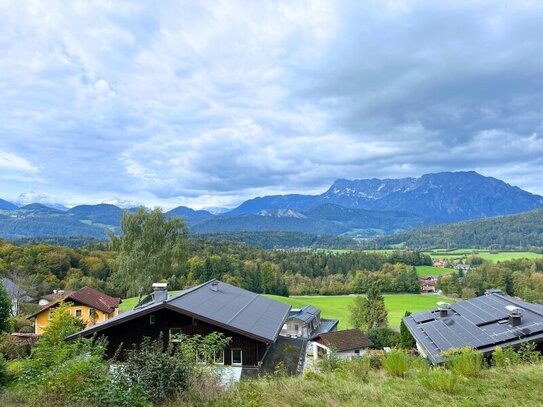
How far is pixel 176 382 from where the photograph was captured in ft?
23.0

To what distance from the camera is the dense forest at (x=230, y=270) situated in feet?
192

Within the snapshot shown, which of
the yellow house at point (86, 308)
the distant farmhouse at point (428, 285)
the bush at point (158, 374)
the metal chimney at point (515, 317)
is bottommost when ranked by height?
the distant farmhouse at point (428, 285)

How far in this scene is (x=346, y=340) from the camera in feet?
118

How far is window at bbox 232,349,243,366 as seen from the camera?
1573cm

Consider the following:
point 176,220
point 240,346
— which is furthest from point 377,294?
point 240,346

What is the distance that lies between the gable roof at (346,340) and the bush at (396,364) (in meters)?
27.2

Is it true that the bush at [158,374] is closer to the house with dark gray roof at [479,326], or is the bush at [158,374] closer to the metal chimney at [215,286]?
the house with dark gray roof at [479,326]

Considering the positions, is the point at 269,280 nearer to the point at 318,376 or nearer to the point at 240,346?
the point at 240,346

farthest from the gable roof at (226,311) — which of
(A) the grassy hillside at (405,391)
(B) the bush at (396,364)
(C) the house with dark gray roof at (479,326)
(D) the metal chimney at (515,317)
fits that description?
(D) the metal chimney at (515,317)

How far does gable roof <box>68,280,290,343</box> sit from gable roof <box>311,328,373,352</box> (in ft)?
48.2

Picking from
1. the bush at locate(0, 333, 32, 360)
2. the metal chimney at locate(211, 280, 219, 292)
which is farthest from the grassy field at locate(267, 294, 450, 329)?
the bush at locate(0, 333, 32, 360)

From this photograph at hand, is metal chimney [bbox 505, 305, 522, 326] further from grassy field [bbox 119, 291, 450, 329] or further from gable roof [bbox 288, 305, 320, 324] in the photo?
grassy field [bbox 119, 291, 450, 329]

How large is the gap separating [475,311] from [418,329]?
3.32m

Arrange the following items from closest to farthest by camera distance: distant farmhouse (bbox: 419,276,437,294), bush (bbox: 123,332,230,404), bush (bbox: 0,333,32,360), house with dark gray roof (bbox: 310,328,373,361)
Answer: bush (bbox: 123,332,230,404)
bush (bbox: 0,333,32,360)
house with dark gray roof (bbox: 310,328,373,361)
distant farmhouse (bbox: 419,276,437,294)
